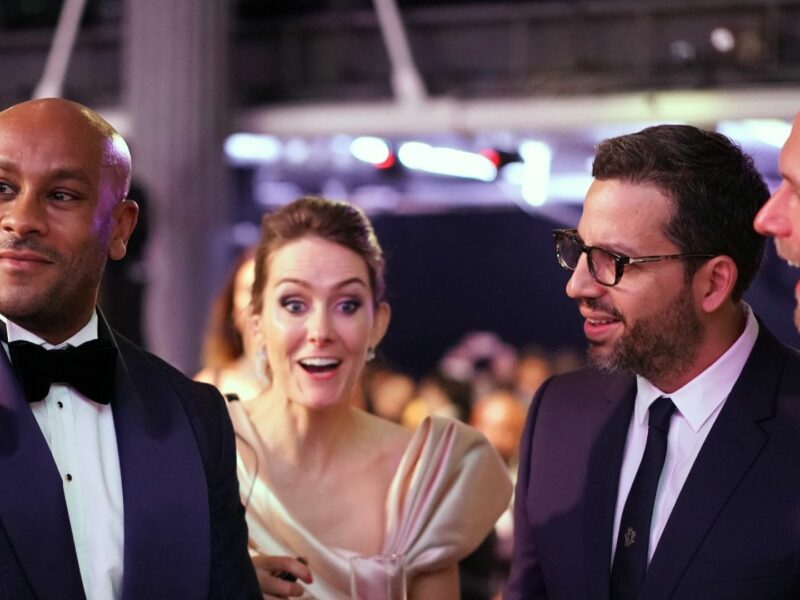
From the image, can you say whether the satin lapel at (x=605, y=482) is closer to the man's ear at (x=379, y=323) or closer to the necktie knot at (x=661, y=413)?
the necktie knot at (x=661, y=413)

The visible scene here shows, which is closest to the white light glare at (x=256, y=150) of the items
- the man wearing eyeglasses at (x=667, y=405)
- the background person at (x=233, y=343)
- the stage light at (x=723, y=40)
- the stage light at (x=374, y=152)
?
the stage light at (x=374, y=152)

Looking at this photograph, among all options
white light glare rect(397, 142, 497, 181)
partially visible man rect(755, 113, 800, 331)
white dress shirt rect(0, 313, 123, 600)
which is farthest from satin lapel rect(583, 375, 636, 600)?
white light glare rect(397, 142, 497, 181)

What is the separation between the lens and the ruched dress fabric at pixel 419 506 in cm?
279

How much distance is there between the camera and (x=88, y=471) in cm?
208

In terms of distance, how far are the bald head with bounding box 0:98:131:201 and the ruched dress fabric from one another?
0.94m

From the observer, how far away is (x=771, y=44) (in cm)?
957

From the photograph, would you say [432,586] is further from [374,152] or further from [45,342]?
[374,152]

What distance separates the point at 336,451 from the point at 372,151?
9614 millimetres

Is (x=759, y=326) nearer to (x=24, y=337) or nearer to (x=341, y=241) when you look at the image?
(x=341, y=241)

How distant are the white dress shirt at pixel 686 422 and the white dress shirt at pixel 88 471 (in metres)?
0.95

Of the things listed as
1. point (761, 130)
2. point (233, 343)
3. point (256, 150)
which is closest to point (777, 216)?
point (233, 343)

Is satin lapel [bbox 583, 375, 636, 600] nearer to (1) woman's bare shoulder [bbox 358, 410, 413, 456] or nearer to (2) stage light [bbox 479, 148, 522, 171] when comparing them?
(1) woman's bare shoulder [bbox 358, 410, 413, 456]

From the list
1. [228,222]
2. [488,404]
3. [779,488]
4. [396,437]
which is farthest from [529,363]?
[779,488]

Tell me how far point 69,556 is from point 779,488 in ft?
4.17
